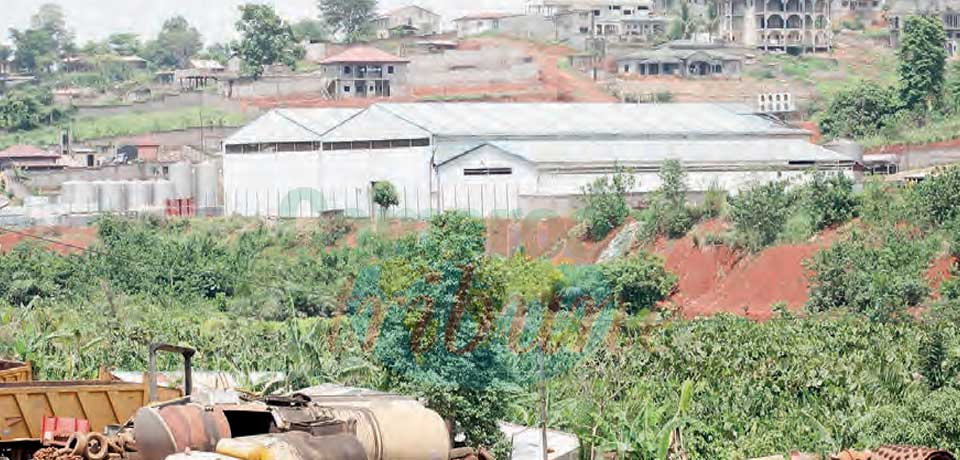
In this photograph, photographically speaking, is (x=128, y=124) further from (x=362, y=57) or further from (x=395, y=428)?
(x=395, y=428)

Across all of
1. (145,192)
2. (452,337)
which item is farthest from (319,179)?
(452,337)

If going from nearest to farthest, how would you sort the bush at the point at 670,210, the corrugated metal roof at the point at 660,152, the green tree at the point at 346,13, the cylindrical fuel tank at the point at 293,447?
the cylindrical fuel tank at the point at 293,447
the bush at the point at 670,210
the corrugated metal roof at the point at 660,152
the green tree at the point at 346,13

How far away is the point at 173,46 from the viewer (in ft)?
488

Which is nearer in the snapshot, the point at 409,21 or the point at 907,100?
the point at 907,100

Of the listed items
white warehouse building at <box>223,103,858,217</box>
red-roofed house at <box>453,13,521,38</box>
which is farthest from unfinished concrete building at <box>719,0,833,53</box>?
white warehouse building at <box>223,103,858,217</box>

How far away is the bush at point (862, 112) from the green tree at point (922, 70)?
0.80 m

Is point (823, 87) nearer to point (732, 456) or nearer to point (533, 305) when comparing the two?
point (533, 305)

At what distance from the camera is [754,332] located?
128 ft

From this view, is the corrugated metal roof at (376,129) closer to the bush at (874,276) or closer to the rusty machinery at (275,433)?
the bush at (874,276)

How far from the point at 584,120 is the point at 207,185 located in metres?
15.7

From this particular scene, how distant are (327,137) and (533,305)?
74.1ft

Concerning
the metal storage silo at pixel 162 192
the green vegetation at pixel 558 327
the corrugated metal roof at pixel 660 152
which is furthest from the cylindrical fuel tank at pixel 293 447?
the metal storage silo at pixel 162 192

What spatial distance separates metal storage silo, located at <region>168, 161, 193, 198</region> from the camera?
3110 inches

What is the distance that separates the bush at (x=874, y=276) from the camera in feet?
155
